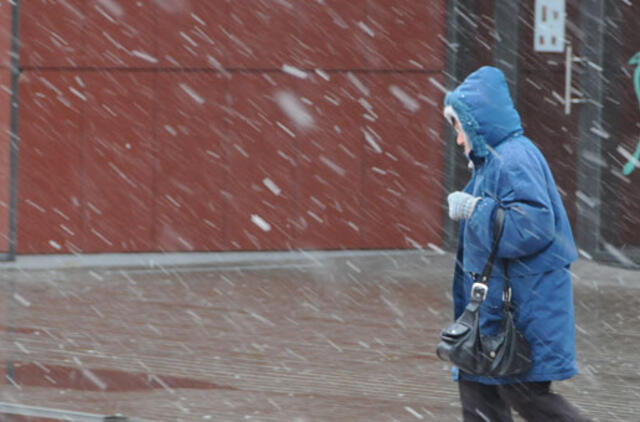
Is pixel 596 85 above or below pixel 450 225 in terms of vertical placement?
above

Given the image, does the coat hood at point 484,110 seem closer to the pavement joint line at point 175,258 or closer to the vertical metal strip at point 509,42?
the pavement joint line at point 175,258

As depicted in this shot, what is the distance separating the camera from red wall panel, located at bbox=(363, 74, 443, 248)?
17.5m

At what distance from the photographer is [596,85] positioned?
A: 15.7m

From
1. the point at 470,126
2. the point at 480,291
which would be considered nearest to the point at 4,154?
the point at 470,126

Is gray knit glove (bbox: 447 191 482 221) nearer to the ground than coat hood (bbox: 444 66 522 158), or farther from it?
nearer to the ground

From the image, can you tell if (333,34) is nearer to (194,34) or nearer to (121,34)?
(194,34)

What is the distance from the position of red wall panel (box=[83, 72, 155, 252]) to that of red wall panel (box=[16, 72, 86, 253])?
0.17 meters

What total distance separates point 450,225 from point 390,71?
2274 millimetres

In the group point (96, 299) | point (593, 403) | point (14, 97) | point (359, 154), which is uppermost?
point (14, 97)

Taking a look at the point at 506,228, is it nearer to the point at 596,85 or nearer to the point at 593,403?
the point at 593,403

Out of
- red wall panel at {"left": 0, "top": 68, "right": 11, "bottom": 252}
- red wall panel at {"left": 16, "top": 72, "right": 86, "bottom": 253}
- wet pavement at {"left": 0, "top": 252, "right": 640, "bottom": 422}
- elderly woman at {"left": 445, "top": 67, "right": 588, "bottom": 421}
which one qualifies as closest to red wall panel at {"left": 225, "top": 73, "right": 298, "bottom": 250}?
wet pavement at {"left": 0, "top": 252, "right": 640, "bottom": 422}

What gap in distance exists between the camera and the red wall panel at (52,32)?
16.2 meters

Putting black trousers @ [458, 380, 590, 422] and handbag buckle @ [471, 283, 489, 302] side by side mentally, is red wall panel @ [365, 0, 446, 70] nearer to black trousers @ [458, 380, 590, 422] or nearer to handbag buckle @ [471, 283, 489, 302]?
black trousers @ [458, 380, 590, 422]

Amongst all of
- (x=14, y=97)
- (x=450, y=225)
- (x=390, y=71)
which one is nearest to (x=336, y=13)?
(x=390, y=71)
